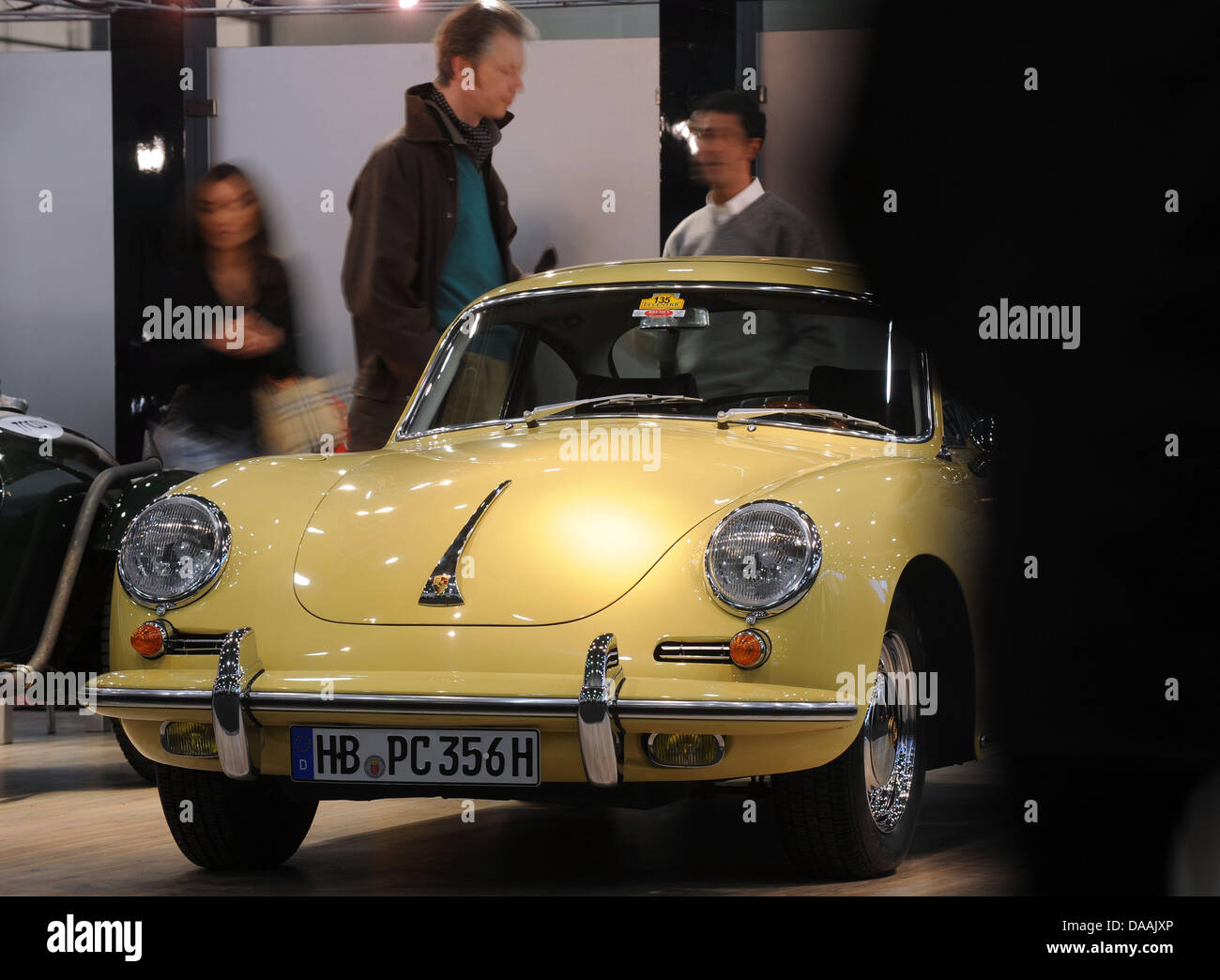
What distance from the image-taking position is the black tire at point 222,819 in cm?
376

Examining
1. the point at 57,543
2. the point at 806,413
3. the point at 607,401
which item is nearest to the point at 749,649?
the point at 806,413

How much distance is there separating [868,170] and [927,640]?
1.42m

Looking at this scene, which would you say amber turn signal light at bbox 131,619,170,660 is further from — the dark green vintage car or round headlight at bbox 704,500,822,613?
the dark green vintage car

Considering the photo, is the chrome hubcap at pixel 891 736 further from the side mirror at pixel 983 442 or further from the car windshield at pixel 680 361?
the car windshield at pixel 680 361

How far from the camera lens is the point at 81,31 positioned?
298 inches

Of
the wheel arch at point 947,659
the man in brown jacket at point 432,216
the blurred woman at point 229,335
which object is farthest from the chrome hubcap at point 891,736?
the blurred woman at point 229,335

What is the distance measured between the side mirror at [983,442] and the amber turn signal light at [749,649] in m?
0.58

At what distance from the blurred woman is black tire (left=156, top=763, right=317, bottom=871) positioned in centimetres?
333

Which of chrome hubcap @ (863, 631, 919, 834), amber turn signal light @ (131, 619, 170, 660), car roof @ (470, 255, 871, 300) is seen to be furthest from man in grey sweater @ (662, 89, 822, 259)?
amber turn signal light @ (131, 619, 170, 660)

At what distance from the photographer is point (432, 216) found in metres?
6.34

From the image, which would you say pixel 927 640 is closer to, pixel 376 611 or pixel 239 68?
pixel 376 611

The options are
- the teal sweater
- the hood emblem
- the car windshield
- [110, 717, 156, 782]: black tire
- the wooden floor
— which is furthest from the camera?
the teal sweater

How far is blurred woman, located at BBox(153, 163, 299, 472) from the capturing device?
279 inches
